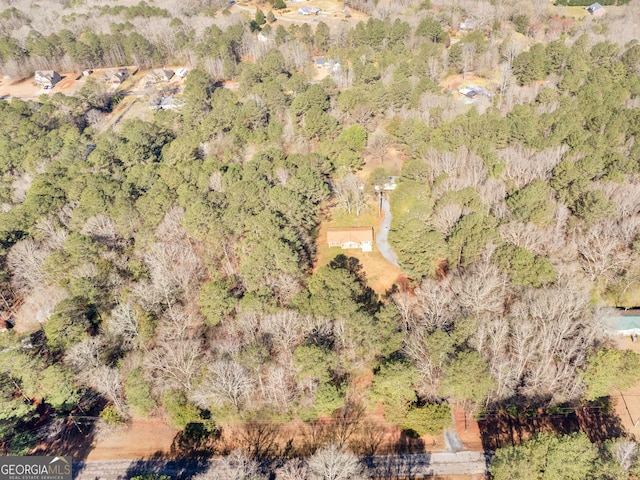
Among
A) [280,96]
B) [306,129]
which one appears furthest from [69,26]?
[306,129]

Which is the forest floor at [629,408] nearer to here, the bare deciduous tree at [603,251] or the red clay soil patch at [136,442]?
the bare deciduous tree at [603,251]

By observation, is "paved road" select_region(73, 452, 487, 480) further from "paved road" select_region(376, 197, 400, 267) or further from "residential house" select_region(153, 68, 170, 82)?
"residential house" select_region(153, 68, 170, 82)

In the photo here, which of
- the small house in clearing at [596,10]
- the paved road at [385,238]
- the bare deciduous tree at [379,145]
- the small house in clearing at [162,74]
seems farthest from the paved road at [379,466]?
the small house in clearing at [596,10]

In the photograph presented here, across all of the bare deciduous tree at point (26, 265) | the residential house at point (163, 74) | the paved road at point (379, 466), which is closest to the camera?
the paved road at point (379, 466)

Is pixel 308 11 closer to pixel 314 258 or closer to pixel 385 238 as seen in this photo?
pixel 385 238

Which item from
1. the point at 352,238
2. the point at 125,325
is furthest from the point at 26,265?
the point at 352,238

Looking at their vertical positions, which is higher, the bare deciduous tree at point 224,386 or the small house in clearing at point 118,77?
the small house in clearing at point 118,77

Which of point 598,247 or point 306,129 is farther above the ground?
point 306,129

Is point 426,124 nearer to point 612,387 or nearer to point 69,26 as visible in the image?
point 612,387
